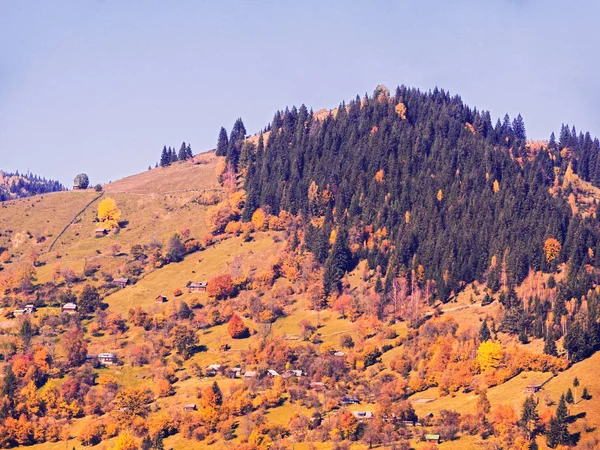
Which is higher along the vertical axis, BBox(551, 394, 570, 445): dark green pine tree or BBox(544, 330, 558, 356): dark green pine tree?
BBox(544, 330, 558, 356): dark green pine tree

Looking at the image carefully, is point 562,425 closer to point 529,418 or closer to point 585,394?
point 529,418

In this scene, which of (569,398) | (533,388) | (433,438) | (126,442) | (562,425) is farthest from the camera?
(126,442)

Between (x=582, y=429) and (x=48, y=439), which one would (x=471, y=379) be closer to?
(x=582, y=429)

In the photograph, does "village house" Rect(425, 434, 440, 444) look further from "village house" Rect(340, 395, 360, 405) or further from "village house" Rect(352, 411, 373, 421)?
"village house" Rect(340, 395, 360, 405)

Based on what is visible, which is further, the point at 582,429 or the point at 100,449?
the point at 100,449

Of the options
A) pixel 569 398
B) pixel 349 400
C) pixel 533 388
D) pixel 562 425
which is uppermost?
pixel 349 400

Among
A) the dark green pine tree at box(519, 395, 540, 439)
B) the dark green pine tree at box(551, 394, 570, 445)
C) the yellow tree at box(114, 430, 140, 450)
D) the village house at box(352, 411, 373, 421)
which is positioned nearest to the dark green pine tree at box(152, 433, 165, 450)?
the yellow tree at box(114, 430, 140, 450)

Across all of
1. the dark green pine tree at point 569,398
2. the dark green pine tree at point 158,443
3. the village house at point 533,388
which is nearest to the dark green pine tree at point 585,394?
the dark green pine tree at point 569,398

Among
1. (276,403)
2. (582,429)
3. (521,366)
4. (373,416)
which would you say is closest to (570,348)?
(521,366)

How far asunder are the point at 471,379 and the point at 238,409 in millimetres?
43797

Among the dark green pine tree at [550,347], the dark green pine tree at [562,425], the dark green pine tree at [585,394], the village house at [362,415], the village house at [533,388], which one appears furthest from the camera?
the dark green pine tree at [550,347]

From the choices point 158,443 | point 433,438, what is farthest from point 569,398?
point 158,443

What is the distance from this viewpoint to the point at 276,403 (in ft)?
650

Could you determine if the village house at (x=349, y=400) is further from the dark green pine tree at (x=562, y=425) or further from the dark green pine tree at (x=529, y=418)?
the dark green pine tree at (x=562, y=425)
